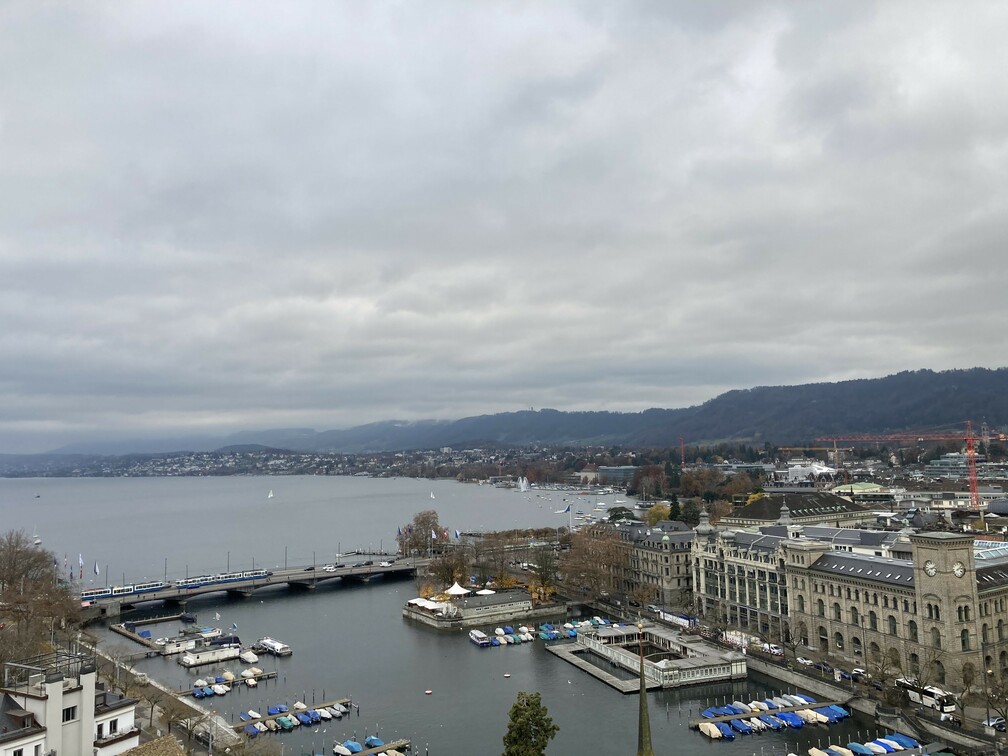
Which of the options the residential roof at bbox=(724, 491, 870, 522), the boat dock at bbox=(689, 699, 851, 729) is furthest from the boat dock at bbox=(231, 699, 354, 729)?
the residential roof at bbox=(724, 491, 870, 522)

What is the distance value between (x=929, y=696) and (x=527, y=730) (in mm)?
18385

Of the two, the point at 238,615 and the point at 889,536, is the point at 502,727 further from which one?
the point at 238,615

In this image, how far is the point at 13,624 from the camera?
41781mm

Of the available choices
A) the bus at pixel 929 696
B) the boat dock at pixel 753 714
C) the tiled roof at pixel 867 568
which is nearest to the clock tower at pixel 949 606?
the bus at pixel 929 696

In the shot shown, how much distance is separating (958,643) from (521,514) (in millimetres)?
105359

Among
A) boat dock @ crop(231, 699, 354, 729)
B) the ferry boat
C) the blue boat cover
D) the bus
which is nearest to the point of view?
the bus

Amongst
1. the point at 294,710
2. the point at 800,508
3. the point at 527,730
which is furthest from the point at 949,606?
the point at 800,508

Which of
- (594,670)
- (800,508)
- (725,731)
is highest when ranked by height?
(800,508)

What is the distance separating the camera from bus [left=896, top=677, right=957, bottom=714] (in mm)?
30688

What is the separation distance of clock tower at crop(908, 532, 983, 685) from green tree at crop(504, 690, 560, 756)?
63.3ft

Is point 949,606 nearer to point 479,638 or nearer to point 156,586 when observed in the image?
point 479,638

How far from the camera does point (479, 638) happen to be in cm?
4759

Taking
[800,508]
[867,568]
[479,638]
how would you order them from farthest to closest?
[800,508], [479,638], [867,568]

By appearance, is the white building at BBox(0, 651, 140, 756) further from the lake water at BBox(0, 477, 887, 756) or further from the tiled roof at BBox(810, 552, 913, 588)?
the tiled roof at BBox(810, 552, 913, 588)
